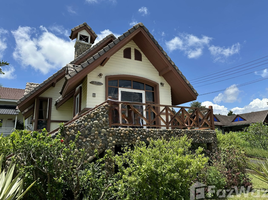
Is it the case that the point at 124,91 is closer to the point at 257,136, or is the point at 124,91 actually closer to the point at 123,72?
the point at 123,72

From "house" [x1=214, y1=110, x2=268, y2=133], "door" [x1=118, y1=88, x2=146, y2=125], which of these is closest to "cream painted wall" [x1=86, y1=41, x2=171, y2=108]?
"door" [x1=118, y1=88, x2=146, y2=125]

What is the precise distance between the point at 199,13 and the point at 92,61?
9.53m

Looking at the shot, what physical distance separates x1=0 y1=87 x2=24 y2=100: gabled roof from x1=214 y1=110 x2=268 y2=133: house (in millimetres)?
35893

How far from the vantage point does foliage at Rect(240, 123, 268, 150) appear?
54.3ft

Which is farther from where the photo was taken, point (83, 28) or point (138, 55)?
point (83, 28)

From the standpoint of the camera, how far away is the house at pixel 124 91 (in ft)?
25.2

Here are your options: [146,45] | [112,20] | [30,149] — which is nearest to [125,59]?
[146,45]

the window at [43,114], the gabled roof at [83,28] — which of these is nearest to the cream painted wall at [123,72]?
the window at [43,114]

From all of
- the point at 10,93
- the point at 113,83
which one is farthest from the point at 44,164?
the point at 10,93

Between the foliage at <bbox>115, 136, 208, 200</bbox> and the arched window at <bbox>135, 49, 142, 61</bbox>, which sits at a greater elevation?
the arched window at <bbox>135, 49, 142, 61</bbox>

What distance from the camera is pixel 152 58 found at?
34.8 feet

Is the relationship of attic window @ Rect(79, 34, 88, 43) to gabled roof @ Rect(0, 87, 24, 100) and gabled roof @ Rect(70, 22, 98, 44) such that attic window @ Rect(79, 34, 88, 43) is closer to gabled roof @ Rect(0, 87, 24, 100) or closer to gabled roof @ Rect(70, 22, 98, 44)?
gabled roof @ Rect(70, 22, 98, 44)

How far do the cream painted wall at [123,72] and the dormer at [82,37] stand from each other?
590 centimetres

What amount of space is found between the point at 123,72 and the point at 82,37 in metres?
7.28
